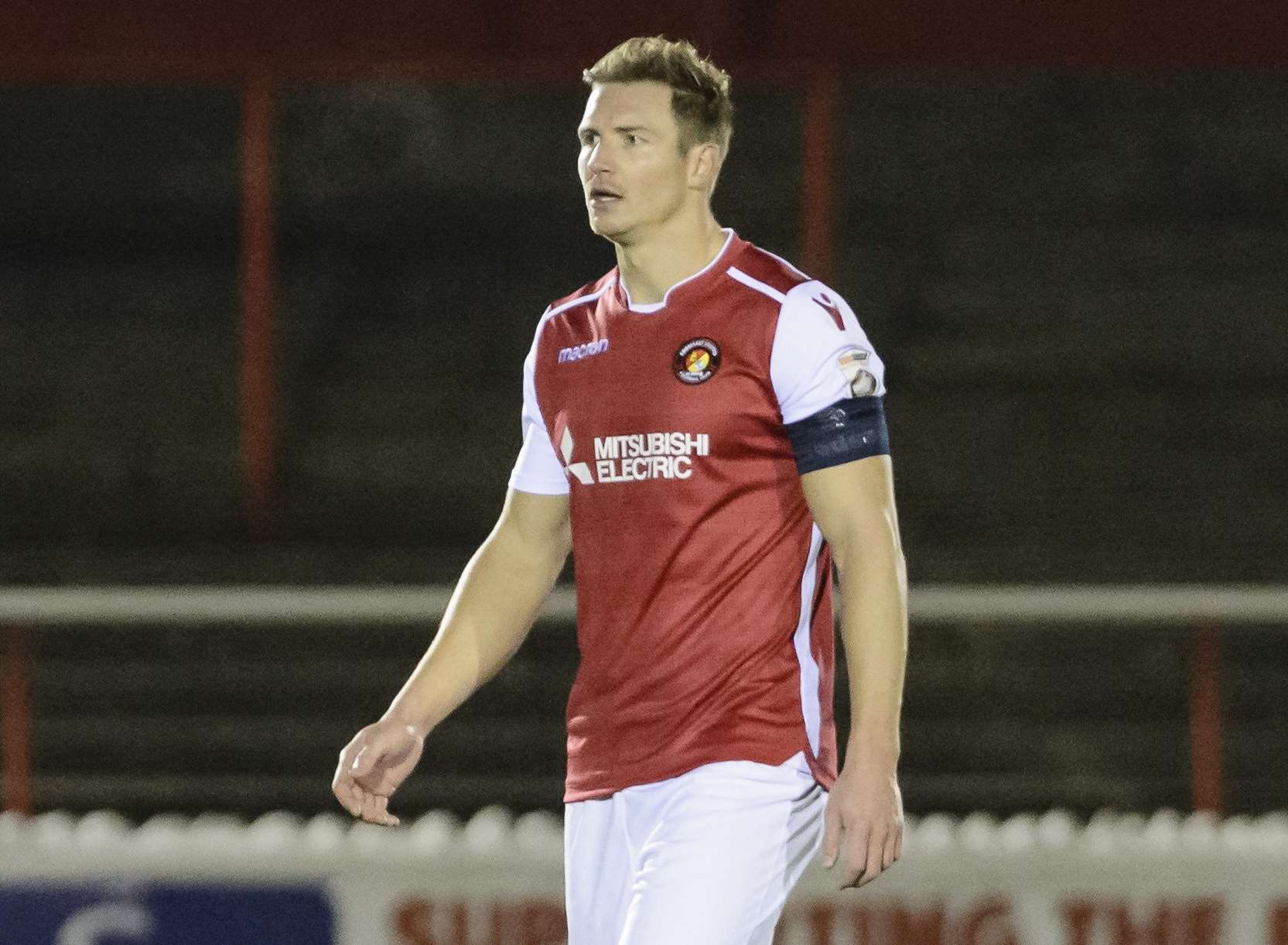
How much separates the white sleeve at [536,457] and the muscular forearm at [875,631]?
467 mm

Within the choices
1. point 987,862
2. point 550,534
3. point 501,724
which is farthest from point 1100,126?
point 550,534

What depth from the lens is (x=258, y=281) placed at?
860 cm

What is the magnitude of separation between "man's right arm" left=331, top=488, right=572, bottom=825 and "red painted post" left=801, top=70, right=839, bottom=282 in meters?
5.17

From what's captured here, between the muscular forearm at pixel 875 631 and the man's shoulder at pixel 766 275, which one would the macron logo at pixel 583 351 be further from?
the muscular forearm at pixel 875 631

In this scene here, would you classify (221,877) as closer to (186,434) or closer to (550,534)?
(550,534)

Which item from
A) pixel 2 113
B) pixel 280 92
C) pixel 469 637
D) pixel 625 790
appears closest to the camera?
pixel 625 790

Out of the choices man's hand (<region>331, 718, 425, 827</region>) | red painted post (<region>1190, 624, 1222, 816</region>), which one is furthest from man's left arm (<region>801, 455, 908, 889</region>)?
red painted post (<region>1190, 624, 1222, 816</region>)

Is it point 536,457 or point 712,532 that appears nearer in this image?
point 712,532

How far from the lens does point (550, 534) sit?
277 cm

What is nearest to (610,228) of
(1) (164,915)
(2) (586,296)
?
(2) (586,296)

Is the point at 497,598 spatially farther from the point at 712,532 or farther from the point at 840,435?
the point at 840,435

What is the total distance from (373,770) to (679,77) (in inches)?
33.9

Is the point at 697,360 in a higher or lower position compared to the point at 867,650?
higher

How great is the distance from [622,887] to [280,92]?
10057 millimetres
